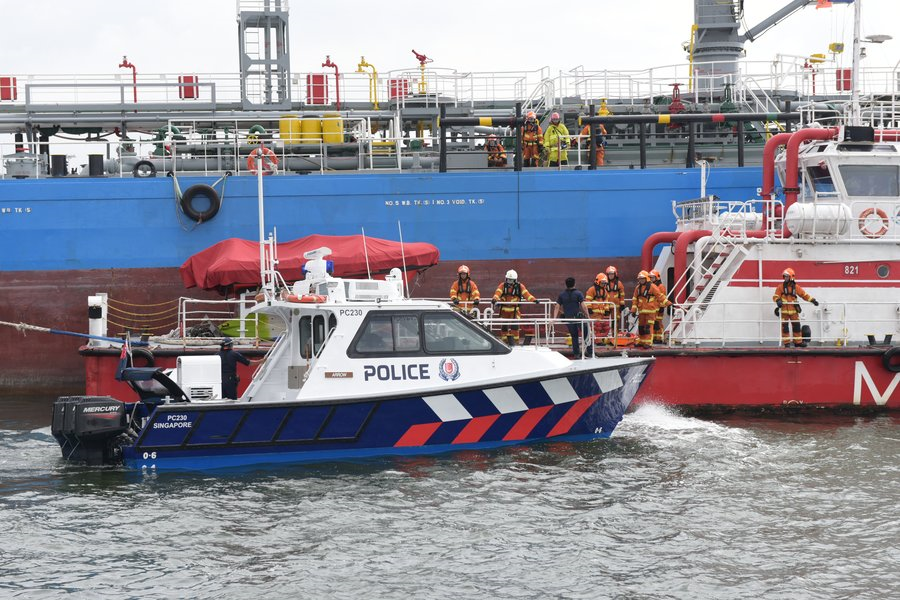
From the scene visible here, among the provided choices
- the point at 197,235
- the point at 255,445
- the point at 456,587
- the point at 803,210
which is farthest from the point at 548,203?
the point at 456,587

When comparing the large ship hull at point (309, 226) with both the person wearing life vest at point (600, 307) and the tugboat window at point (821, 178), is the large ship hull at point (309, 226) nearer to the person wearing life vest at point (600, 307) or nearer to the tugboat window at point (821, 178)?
the tugboat window at point (821, 178)

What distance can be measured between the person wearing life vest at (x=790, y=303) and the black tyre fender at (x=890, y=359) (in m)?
1.19

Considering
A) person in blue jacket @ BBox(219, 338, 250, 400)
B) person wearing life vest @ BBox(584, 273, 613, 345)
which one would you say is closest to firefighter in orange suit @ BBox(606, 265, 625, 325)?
person wearing life vest @ BBox(584, 273, 613, 345)

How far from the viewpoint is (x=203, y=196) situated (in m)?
20.0

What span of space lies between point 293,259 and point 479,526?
8705mm

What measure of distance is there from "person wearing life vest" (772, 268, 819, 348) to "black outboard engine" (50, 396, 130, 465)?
9.97m

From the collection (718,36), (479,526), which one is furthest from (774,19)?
(479,526)

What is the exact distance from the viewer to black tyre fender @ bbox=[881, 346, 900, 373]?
645 inches

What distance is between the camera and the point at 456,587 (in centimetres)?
877

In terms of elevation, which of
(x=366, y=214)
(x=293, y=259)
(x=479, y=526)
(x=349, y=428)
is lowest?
(x=479, y=526)

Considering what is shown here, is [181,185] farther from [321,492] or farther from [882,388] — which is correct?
[882,388]

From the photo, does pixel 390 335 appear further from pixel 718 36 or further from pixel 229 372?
pixel 718 36

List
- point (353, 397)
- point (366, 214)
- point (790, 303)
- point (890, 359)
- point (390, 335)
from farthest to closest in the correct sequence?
1. point (366, 214)
2. point (790, 303)
3. point (890, 359)
4. point (390, 335)
5. point (353, 397)

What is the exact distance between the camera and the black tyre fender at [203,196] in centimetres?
1994
